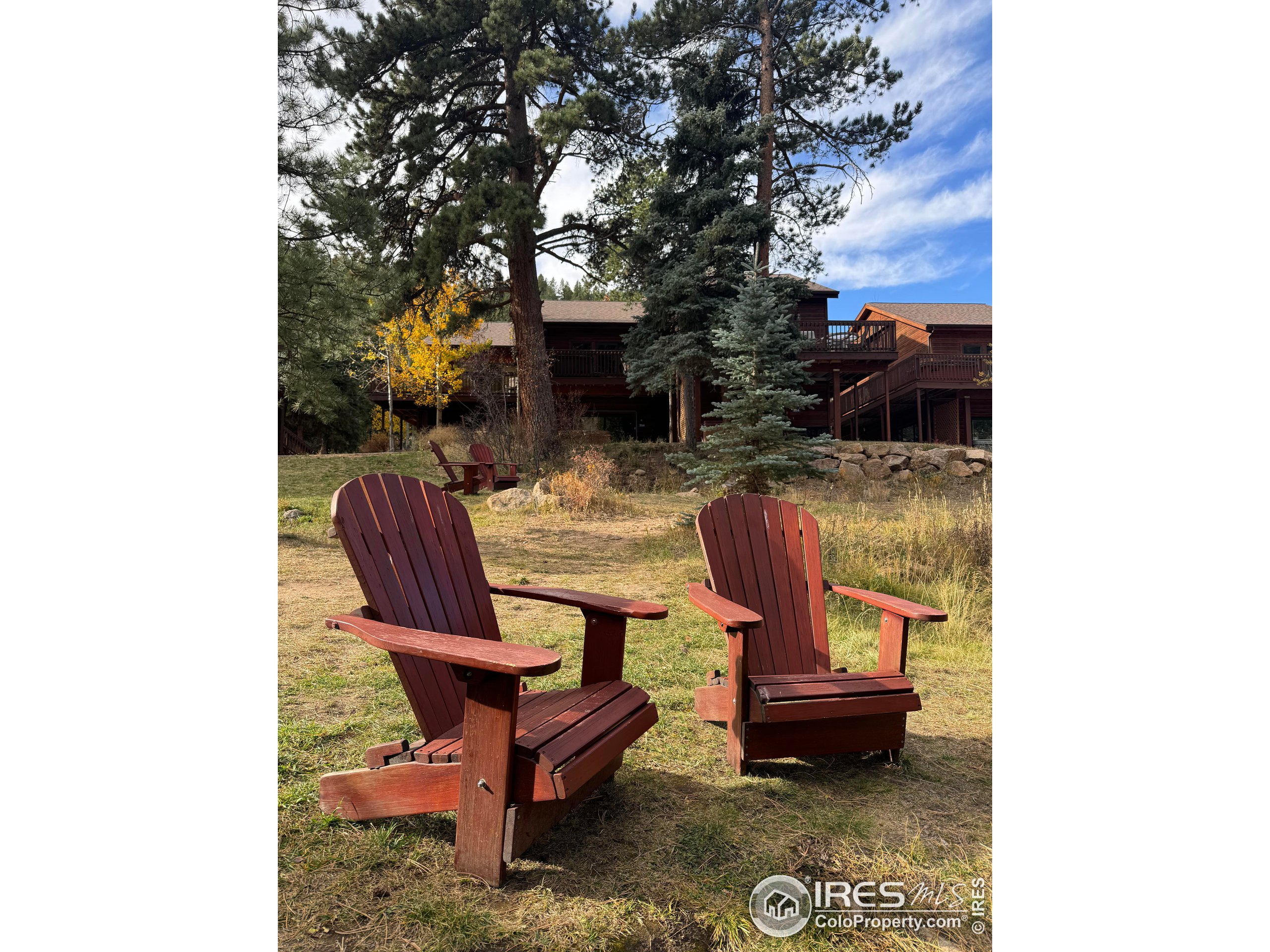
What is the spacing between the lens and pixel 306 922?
4.62 feet

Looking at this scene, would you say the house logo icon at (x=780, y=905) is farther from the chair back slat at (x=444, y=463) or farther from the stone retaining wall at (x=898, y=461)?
the stone retaining wall at (x=898, y=461)

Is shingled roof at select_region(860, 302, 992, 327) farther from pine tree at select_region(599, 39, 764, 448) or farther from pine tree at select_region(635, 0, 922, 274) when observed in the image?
pine tree at select_region(599, 39, 764, 448)

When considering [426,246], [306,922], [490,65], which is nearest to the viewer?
[306,922]

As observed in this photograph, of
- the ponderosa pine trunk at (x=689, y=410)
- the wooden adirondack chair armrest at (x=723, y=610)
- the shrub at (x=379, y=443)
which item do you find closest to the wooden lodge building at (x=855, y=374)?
the ponderosa pine trunk at (x=689, y=410)

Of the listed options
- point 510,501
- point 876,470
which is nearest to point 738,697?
point 510,501

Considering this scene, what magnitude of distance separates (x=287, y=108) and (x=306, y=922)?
6666 mm

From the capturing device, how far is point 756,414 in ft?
20.8

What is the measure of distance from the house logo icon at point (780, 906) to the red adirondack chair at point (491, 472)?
7.11 m

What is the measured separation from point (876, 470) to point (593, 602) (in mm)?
9525

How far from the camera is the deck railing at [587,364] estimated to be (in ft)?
50.2

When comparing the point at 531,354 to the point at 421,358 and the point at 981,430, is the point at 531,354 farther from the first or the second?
the point at 981,430
